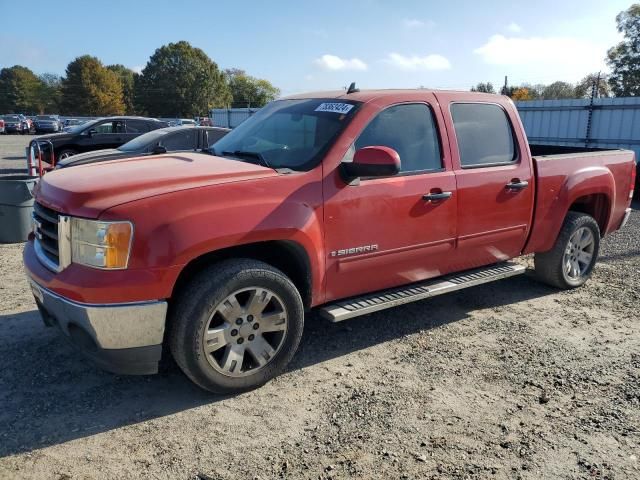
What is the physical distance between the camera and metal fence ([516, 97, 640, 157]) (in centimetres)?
1428

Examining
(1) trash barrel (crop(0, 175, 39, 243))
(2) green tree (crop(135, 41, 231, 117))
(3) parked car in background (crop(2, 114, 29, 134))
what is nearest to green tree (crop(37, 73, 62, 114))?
(2) green tree (crop(135, 41, 231, 117))

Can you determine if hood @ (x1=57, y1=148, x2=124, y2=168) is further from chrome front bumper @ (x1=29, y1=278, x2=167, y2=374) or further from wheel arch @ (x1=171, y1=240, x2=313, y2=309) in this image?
chrome front bumper @ (x1=29, y1=278, x2=167, y2=374)

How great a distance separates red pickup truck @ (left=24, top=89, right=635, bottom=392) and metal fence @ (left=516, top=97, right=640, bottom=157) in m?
9.42

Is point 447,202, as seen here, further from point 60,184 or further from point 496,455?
point 60,184

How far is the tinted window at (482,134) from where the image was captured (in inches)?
174

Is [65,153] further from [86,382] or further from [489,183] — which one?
[489,183]

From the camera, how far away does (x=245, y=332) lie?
11.0ft

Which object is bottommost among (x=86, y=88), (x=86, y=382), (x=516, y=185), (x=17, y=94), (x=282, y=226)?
(x=86, y=382)

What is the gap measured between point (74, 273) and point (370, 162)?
75.0 inches

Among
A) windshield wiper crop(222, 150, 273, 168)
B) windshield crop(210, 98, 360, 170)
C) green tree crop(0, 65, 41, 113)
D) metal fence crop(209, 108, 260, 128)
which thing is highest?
green tree crop(0, 65, 41, 113)

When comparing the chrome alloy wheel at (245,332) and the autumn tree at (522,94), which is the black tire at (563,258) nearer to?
the chrome alloy wheel at (245,332)

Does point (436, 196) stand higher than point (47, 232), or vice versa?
point (436, 196)

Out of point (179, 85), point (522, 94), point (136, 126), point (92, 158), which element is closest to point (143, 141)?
point (92, 158)

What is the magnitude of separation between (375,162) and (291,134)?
0.85 meters
